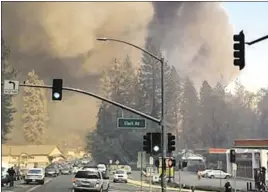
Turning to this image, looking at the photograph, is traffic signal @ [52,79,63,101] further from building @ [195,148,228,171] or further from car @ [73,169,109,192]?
building @ [195,148,228,171]

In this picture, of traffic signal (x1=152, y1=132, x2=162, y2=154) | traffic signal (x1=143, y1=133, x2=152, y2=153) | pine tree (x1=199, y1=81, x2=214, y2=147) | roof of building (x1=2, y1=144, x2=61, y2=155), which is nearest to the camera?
traffic signal (x1=152, y1=132, x2=162, y2=154)

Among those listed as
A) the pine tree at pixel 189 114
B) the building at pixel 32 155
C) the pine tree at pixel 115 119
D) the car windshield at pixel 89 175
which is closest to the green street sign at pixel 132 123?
the car windshield at pixel 89 175

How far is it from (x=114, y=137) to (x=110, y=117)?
7448mm

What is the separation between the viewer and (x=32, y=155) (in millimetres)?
123000

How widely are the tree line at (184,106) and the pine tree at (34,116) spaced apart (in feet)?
58.3

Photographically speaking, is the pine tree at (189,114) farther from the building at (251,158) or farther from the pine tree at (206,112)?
the building at (251,158)

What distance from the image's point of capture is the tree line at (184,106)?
113 m

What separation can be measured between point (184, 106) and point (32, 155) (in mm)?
38932

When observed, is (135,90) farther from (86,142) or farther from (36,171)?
(36,171)

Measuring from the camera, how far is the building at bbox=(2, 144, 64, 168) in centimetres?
11906

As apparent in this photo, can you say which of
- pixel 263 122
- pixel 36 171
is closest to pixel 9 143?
pixel 263 122

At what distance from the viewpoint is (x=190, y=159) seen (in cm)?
9419

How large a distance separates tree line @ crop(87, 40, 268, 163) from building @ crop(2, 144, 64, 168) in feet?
44.0

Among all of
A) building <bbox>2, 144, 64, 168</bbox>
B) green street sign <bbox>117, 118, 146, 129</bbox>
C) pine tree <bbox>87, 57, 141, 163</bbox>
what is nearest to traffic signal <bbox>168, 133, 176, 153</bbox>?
green street sign <bbox>117, 118, 146, 129</bbox>
